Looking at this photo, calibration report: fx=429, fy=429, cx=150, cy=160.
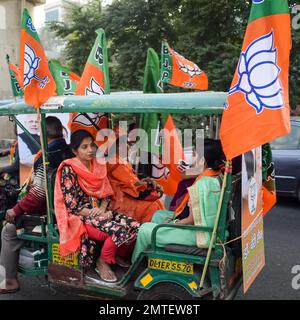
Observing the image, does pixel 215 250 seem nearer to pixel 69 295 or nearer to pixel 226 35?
pixel 69 295

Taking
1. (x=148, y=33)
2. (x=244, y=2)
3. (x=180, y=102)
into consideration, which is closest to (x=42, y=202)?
(x=180, y=102)

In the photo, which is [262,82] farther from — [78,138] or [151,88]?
[151,88]

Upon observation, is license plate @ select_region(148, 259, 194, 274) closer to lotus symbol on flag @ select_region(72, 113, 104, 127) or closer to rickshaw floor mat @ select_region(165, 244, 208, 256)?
rickshaw floor mat @ select_region(165, 244, 208, 256)

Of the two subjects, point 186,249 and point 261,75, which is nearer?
point 261,75

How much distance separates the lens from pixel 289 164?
708 centimetres

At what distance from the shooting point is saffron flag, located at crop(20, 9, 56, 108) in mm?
3439

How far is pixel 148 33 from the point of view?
1385 cm

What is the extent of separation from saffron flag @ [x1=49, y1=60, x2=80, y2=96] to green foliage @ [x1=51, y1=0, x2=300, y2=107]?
6.54m

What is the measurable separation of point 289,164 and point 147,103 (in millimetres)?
4604

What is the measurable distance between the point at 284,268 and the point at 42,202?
9.14 ft

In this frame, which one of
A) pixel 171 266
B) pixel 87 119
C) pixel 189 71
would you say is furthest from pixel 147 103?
pixel 189 71

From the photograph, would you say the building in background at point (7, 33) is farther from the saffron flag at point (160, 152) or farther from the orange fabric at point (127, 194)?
the orange fabric at point (127, 194)

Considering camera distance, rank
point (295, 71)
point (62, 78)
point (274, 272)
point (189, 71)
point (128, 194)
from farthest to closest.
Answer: point (295, 71) → point (189, 71) → point (62, 78) → point (274, 272) → point (128, 194)

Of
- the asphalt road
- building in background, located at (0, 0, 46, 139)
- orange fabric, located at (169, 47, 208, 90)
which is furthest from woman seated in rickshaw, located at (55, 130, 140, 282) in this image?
building in background, located at (0, 0, 46, 139)
